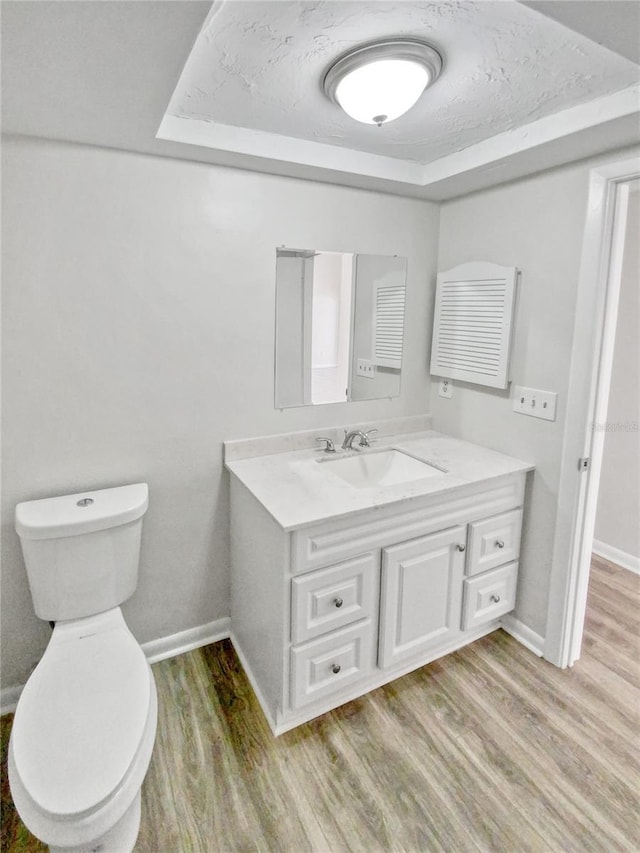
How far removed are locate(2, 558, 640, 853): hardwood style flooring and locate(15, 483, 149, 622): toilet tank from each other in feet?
1.70

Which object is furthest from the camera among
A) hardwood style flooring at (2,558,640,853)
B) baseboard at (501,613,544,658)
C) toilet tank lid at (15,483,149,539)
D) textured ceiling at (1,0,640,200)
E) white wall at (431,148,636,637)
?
baseboard at (501,613,544,658)

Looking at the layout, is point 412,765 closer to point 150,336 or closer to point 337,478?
point 337,478

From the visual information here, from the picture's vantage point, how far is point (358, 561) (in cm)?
164

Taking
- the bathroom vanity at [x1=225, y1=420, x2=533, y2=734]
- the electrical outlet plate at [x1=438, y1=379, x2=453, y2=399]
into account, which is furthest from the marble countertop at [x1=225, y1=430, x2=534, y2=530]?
the electrical outlet plate at [x1=438, y1=379, x2=453, y2=399]

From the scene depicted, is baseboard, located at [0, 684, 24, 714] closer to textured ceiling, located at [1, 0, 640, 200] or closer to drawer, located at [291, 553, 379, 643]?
drawer, located at [291, 553, 379, 643]

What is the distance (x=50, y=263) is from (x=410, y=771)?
2.05m

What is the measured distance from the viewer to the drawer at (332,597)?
1.55m

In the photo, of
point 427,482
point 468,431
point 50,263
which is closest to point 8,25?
point 50,263

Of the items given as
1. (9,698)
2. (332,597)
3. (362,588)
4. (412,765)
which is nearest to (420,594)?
(362,588)

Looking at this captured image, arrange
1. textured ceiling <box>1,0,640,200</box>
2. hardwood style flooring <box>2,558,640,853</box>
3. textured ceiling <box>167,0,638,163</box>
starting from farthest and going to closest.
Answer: hardwood style flooring <box>2,558,640,853</box>, textured ceiling <box>167,0,638,163</box>, textured ceiling <box>1,0,640,200</box>

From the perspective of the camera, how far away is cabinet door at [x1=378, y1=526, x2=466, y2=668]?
1739 mm

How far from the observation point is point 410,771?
1.53m

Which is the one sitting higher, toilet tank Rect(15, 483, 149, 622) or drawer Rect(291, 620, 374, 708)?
toilet tank Rect(15, 483, 149, 622)

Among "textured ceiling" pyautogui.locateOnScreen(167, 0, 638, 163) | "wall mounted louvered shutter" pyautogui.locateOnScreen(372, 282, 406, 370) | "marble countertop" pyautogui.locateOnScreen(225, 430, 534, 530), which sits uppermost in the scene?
"textured ceiling" pyautogui.locateOnScreen(167, 0, 638, 163)
